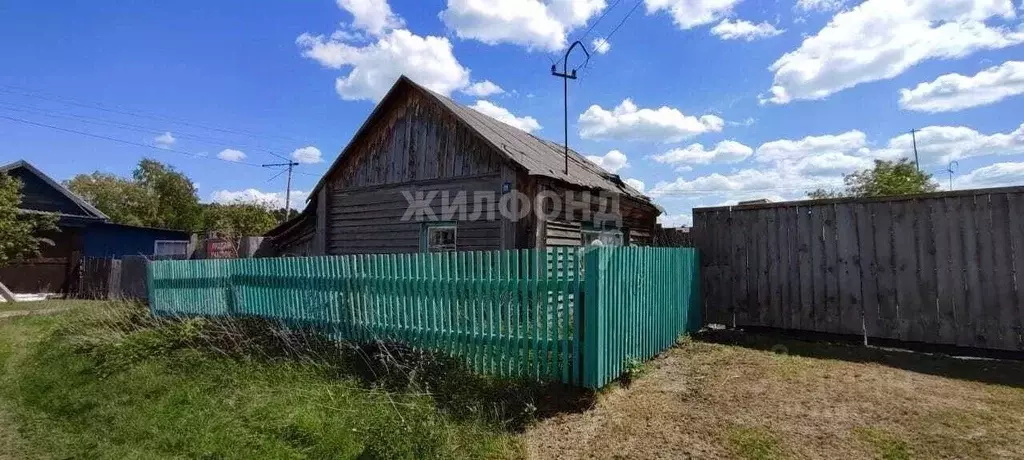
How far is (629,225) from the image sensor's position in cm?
1358

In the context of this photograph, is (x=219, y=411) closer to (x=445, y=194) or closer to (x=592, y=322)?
(x=592, y=322)

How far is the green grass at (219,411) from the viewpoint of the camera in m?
4.21

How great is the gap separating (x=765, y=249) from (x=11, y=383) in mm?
11387

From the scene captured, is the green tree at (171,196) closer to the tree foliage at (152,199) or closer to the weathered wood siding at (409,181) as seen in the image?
the tree foliage at (152,199)

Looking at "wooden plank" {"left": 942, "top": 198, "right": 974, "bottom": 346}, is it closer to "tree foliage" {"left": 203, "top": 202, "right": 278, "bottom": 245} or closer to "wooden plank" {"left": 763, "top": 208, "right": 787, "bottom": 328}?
"wooden plank" {"left": 763, "top": 208, "right": 787, "bottom": 328}

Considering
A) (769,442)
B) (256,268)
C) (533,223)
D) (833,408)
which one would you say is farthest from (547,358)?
(256,268)

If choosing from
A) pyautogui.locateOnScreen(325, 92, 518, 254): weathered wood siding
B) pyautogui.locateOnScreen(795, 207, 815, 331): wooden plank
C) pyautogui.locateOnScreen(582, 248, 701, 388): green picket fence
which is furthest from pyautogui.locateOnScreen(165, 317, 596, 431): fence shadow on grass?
pyautogui.locateOnScreen(795, 207, 815, 331): wooden plank

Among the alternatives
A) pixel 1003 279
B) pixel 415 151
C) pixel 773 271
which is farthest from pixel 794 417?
pixel 415 151

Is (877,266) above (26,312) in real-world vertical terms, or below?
above

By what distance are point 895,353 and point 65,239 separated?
90.2 ft

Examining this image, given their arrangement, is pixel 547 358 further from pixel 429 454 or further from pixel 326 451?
pixel 326 451

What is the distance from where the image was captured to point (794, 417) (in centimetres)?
452

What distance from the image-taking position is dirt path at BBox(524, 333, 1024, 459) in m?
3.95

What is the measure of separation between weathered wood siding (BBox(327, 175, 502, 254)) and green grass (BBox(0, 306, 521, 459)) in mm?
4774
